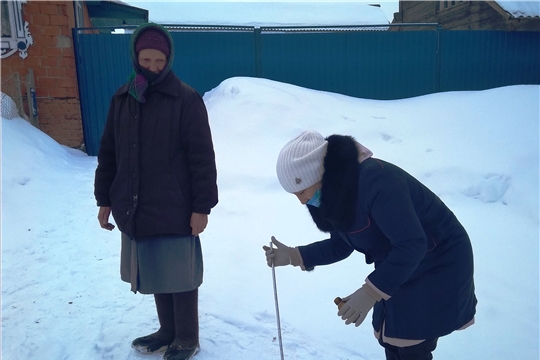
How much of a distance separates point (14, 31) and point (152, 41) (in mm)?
5877

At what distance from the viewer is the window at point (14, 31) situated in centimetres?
656

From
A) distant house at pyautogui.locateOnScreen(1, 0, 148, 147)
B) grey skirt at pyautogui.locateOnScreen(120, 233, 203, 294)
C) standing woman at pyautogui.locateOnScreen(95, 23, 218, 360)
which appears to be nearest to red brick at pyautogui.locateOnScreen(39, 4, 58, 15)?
distant house at pyautogui.locateOnScreen(1, 0, 148, 147)

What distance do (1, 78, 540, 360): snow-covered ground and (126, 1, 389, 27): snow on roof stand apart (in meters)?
12.0

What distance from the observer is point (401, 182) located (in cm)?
151

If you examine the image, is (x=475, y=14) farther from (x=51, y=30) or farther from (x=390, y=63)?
(x=51, y=30)

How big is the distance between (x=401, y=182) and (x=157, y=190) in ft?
3.67

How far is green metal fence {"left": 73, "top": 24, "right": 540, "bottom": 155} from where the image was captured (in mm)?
7445

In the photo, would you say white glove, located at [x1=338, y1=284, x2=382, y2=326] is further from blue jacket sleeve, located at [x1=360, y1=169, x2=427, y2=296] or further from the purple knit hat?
the purple knit hat

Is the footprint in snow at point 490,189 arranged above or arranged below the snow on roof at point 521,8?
below

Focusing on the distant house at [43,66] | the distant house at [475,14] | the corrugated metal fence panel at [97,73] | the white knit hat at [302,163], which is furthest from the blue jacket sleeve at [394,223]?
the distant house at [475,14]

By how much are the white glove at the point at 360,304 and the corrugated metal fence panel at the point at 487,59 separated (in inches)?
306

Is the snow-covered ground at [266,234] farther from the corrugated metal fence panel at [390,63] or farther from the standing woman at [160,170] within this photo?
the corrugated metal fence panel at [390,63]

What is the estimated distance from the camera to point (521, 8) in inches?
363

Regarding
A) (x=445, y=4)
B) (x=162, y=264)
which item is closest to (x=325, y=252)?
(x=162, y=264)
